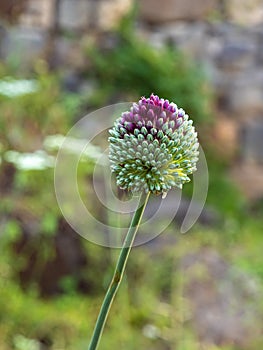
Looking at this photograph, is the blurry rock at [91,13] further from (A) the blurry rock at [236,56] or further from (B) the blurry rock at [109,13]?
(A) the blurry rock at [236,56]

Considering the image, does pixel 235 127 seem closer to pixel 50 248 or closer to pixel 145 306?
pixel 50 248

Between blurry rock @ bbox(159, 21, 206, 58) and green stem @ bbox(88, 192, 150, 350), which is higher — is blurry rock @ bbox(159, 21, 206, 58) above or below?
above

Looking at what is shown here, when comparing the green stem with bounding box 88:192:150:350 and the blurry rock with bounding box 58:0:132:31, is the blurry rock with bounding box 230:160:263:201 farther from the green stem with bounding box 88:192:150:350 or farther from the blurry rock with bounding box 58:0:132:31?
the green stem with bounding box 88:192:150:350

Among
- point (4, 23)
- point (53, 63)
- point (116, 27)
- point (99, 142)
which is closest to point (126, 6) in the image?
point (116, 27)

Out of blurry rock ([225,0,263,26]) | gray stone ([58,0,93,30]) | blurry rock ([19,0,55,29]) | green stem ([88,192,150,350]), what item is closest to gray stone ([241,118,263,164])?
blurry rock ([225,0,263,26])

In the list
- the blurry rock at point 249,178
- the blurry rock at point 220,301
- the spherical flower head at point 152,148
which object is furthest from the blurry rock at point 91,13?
the spherical flower head at point 152,148

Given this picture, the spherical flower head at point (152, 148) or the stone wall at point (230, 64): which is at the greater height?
the stone wall at point (230, 64)

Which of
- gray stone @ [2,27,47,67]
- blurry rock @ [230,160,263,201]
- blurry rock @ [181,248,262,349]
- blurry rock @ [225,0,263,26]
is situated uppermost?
blurry rock @ [225,0,263,26]

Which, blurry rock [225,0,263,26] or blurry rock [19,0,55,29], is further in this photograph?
blurry rock [225,0,263,26]
